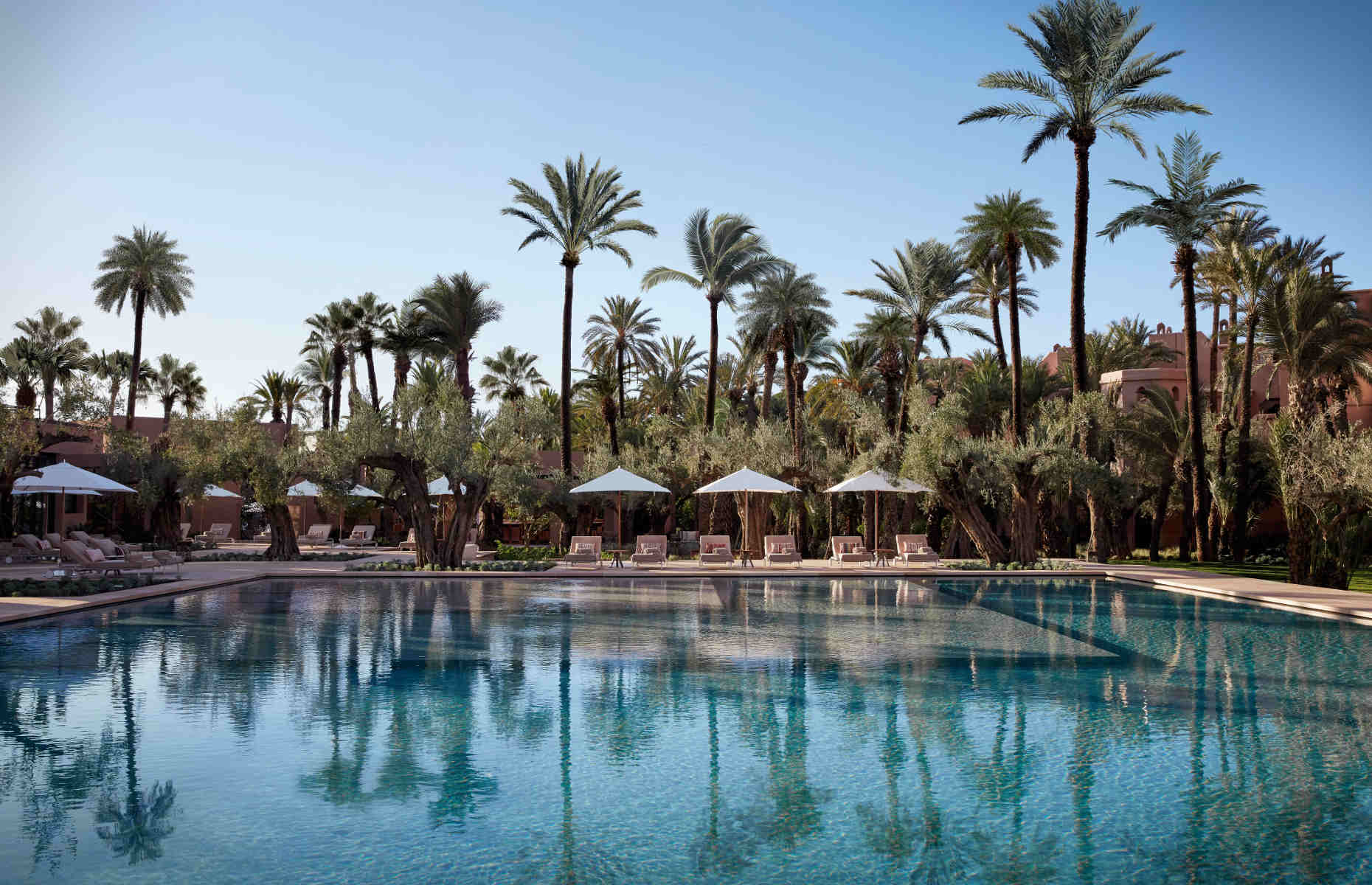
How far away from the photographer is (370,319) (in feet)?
156

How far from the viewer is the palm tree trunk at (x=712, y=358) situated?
3434 cm

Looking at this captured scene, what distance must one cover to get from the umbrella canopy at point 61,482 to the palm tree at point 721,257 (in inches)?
748

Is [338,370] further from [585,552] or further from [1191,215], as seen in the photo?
[1191,215]

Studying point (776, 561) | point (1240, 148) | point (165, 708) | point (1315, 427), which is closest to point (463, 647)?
point (165, 708)

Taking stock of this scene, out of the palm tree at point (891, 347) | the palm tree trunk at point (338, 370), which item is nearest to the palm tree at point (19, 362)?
the palm tree trunk at point (338, 370)

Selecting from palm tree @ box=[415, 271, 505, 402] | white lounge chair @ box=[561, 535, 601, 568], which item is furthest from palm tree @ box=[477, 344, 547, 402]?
white lounge chair @ box=[561, 535, 601, 568]

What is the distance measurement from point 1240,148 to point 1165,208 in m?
3.21

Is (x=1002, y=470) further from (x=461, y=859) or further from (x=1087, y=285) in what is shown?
(x=461, y=859)

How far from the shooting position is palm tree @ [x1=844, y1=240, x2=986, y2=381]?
106ft

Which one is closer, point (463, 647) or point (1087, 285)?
point (463, 647)

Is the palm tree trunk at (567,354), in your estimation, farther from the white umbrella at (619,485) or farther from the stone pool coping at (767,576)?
the stone pool coping at (767,576)

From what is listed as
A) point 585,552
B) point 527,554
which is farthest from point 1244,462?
point 527,554

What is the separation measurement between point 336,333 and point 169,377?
614 inches

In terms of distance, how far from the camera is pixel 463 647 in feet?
42.9
